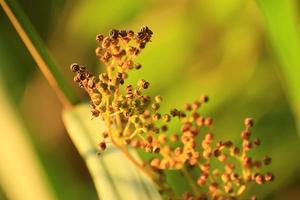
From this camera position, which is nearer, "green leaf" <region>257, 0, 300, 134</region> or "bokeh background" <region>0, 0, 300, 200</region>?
"green leaf" <region>257, 0, 300, 134</region>

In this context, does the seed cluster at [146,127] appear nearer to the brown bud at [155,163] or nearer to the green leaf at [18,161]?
the brown bud at [155,163]

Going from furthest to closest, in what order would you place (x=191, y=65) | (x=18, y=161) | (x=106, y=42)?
(x=191, y=65) < (x=18, y=161) < (x=106, y=42)

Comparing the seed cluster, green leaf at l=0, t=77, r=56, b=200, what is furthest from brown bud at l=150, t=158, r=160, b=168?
green leaf at l=0, t=77, r=56, b=200

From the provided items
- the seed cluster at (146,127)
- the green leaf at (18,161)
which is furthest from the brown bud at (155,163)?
the green leaf at (18,161)

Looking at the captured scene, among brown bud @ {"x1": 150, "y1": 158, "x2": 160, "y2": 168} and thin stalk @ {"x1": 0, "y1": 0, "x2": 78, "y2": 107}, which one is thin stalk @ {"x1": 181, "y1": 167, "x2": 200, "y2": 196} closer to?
brown bud @ {"x1": 150, "y1": 158, "x2": 160, "y2": 168}

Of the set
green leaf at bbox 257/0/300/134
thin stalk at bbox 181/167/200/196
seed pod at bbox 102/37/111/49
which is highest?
seed pod at bbox 102/37/111/49

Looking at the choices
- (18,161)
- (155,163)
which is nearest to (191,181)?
(155,163)

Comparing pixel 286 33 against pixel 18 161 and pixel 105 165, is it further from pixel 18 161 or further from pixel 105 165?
pixel 18 161
